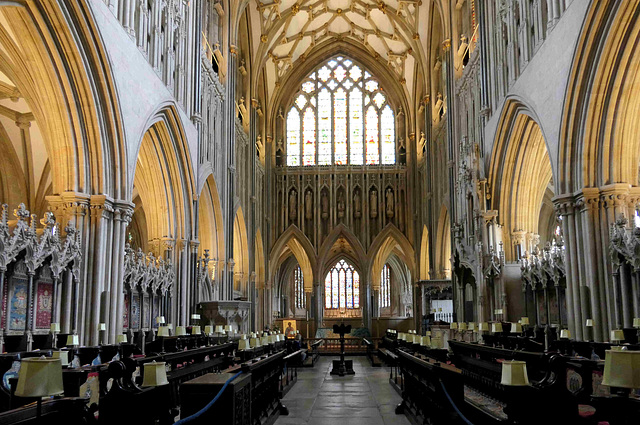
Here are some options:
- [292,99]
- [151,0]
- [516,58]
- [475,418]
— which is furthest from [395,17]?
[475,418]

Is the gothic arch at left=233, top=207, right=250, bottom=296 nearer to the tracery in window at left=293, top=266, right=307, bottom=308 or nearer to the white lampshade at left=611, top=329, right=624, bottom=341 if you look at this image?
the tracery in window at left=293, top=266, right=307, bottom=308

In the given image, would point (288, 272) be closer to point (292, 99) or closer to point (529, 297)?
point (292, 99)

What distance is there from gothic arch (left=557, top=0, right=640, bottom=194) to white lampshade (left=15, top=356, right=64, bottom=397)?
12.0 metres

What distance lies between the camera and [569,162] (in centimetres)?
1427

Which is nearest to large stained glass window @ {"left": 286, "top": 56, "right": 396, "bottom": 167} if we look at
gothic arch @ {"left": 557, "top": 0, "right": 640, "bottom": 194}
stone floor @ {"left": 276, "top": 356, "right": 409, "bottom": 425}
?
stone floor @ {"left": 276, "top": 356, "right": 409, "bottom": 425}

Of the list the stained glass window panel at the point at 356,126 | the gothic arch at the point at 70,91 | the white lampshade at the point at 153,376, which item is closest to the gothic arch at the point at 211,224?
the gothic arch at the point at 70,91

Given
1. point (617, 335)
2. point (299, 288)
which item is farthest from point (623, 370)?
point (299, 288)

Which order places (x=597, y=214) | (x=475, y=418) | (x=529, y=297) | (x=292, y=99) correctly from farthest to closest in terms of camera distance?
(x=292, y=99) < (x=529, y=297) < (x=597, y=214) < (x=475, y=418)

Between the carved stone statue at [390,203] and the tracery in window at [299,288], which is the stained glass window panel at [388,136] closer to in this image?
the carved stone statue at [390,203]

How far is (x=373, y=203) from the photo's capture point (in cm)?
3509

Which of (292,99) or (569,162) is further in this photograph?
(292,99)

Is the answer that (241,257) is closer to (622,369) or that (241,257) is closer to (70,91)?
(70,91)

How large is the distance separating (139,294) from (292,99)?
73.2ft

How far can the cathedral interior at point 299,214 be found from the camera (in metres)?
7.78
